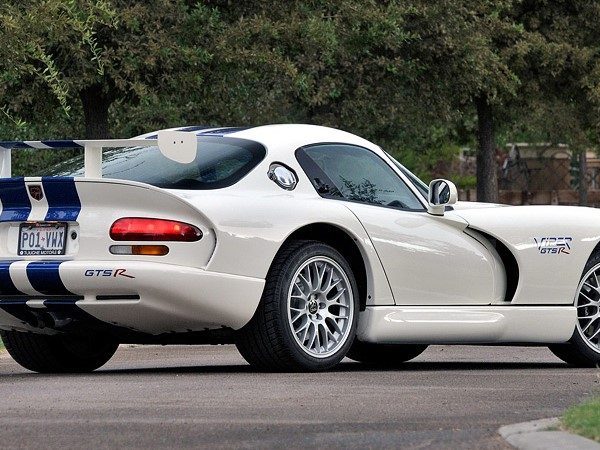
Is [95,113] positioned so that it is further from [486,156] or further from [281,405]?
[486,156]

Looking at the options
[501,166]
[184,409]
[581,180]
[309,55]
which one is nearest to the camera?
[184,409]

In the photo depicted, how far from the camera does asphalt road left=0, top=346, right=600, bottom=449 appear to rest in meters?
6.70

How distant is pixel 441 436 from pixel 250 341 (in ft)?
10.9

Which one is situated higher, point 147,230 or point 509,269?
point 147,230

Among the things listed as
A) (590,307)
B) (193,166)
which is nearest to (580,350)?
(590,307)

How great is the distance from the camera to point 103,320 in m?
9.77

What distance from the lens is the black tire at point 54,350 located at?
1092 cm

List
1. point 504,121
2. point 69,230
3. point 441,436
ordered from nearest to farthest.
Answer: point 441,436 → point 69,230 → point 504,121

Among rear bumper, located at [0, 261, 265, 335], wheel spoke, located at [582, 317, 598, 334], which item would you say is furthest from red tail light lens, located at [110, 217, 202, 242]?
wheel spoke, located at [582, 317, 598, 334]

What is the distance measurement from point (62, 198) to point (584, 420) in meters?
3.86

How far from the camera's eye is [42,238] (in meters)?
9.70

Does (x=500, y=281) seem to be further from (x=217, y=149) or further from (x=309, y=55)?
(x=309, y=55)

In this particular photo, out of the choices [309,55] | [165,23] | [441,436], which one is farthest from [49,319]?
[309,55]

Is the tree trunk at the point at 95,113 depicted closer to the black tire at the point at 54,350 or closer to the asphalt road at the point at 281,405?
the asphalt road at the point at 281,405
